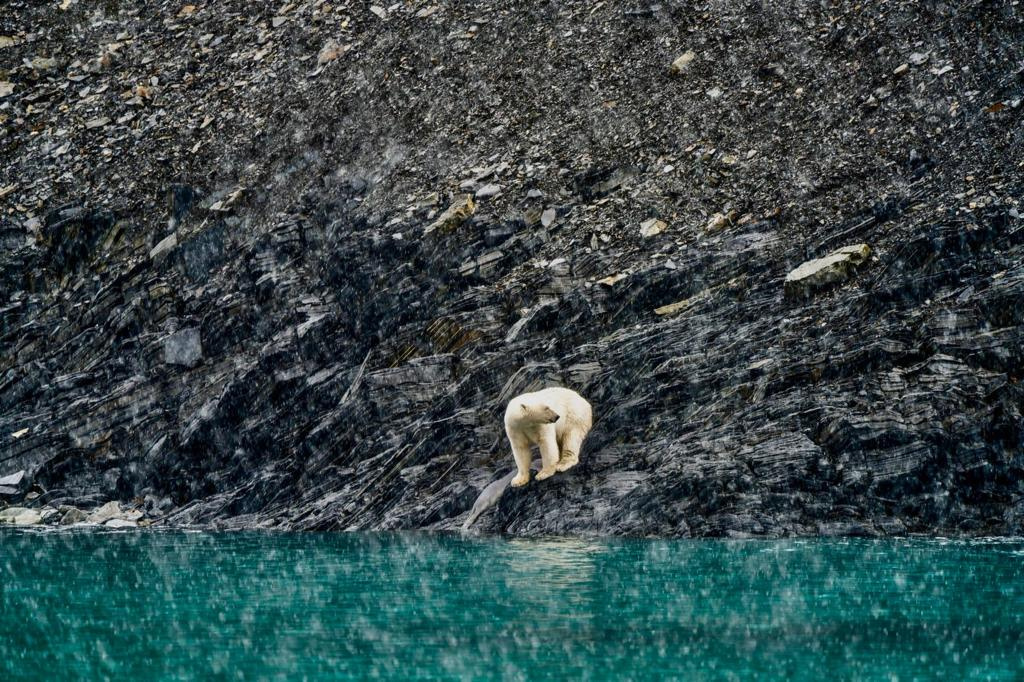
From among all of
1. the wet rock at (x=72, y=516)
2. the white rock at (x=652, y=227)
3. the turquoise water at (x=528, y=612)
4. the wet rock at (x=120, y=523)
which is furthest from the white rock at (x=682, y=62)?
the wet rock at (x=72, y=516)

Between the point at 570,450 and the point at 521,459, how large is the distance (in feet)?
1.93

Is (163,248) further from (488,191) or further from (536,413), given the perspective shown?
(536,413)

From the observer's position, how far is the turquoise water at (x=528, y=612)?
6.23 metres

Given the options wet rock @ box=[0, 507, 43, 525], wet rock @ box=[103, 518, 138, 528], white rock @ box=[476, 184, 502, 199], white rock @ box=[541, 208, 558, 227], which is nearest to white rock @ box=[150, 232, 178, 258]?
wet rock @ box=[0, 507, 43, 525]

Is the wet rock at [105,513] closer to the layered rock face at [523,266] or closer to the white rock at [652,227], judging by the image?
the layered rock face at [523,266]

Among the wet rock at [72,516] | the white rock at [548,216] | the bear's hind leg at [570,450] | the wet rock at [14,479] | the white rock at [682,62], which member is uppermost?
the white rock at [682,62]

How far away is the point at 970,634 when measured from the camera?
22.1ft

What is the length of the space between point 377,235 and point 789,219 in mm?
6226

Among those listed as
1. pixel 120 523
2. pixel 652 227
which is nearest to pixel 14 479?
pixel 120 523

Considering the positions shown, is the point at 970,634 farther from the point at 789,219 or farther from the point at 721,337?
the point at 789,219

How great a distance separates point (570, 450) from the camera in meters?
13.4

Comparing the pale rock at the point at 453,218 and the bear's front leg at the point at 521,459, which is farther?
the pale rock at the point at 453,218

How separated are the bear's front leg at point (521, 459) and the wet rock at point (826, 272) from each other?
4012mm

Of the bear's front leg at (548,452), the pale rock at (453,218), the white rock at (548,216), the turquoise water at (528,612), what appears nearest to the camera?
the turquoise water at (528,612)
